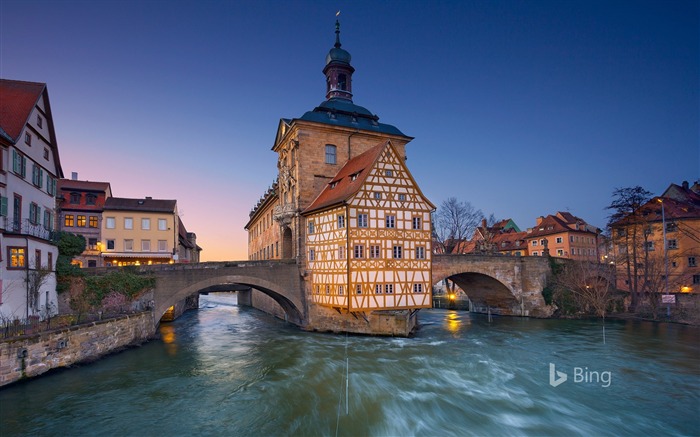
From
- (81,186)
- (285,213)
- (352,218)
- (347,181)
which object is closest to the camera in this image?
(352,218)

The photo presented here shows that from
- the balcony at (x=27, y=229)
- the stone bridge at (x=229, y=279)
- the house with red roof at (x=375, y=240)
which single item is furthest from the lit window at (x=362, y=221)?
the balcony at (x=27, y=229)

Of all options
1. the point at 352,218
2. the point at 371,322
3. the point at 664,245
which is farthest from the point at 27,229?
the point at 664,245

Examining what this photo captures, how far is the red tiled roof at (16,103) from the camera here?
19016 mm

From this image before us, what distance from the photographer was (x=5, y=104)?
20172mm

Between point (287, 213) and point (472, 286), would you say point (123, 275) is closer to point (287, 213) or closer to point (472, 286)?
point (287, 213)

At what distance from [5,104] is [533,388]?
90.3 feet

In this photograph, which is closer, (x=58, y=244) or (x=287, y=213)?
(x=58, y=244)

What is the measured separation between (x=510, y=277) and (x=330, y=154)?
18470 millimetres

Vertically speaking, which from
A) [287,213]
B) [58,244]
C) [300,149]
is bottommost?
[58,244]

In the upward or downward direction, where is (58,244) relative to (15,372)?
upward

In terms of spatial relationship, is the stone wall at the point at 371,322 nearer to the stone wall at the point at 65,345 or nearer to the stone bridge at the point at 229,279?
the stone bridge at the point at 229,279

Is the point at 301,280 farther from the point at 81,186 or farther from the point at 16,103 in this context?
the point at 81,186

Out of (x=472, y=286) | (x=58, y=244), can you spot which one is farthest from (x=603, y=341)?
(x=58, y=244)

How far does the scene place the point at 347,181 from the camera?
998 inches
